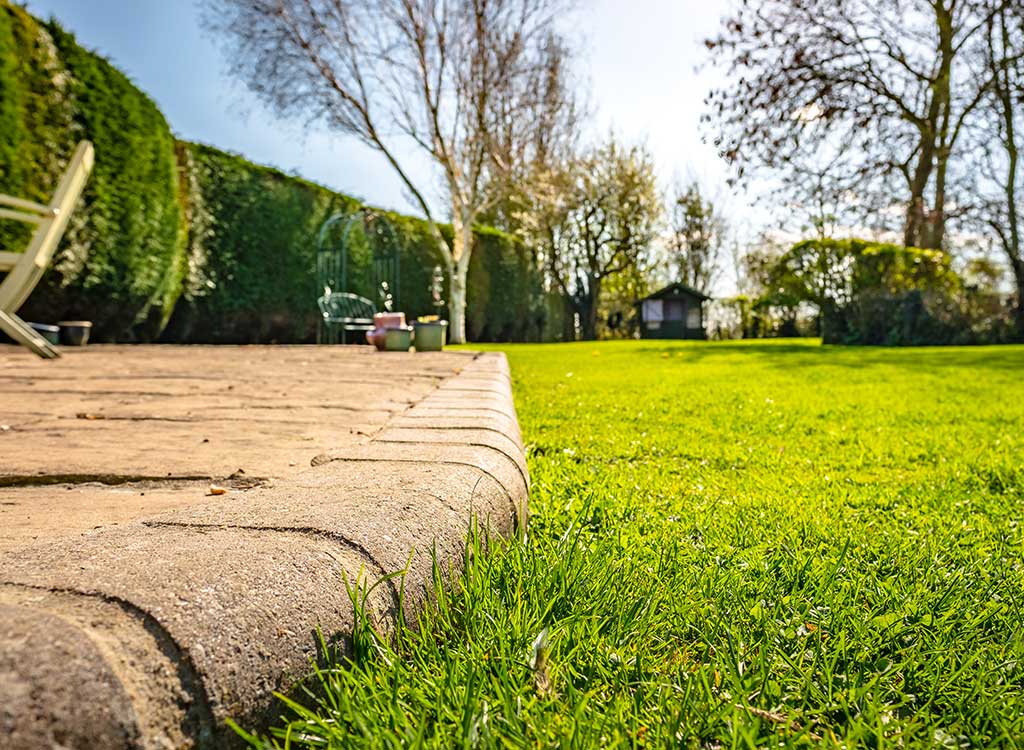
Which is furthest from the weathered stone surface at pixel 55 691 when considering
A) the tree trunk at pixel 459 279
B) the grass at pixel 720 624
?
the tree trunk at pixel 459 279

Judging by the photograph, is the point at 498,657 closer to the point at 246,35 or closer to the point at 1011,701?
the point at 1011,701

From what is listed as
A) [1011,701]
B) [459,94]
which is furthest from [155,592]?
[459,94]

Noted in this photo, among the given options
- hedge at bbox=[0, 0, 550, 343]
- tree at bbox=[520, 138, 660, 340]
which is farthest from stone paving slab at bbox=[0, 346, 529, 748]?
tree at bbox=[520, 138, 660, 340]

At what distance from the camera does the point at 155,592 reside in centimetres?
63

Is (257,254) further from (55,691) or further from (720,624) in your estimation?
(55,691)

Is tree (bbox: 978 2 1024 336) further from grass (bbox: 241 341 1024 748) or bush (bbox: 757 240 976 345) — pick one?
grass (bbox: 241 341 1024 748)

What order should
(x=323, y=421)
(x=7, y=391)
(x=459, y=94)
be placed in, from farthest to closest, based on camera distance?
(x=459, y=94) → (x=7, y=391) → (x=323, y=421)

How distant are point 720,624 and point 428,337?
283 inches

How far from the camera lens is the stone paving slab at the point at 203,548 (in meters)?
0.52

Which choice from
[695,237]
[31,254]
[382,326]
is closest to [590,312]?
[695,237]

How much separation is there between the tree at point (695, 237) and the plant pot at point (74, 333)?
23.6 m

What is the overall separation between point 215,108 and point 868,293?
511 inches

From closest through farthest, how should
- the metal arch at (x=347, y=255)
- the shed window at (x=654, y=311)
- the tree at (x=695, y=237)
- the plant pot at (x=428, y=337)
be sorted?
the plant pot at (x=428, y=337)
the metal arch at (x=347, y=255)
the shed window at (x=654, y=311)
the tree at (x=695, y=237)

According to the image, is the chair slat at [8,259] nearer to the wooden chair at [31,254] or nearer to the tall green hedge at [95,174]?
the wooden chair at [31,254]
